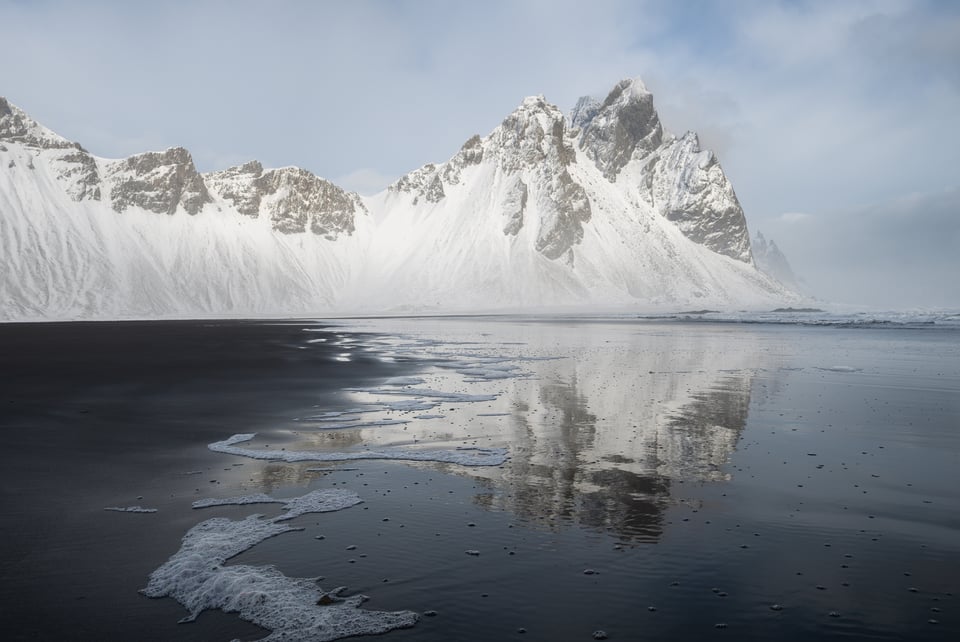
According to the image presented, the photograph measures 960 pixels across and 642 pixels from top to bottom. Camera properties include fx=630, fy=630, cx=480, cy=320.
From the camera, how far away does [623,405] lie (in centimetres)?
1994

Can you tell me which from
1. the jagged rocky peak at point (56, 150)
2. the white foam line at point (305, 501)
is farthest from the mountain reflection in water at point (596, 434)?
the jagged rocky peak at point (56, 150)

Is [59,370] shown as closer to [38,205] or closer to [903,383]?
[903,383]

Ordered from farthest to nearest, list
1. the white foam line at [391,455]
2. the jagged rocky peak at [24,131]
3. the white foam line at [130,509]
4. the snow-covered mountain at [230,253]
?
the jagged rocky peak at [24,131] → the snow-covered mountain at [230,253] → the white foam line at [391,455] → the white foam line at [130,509]

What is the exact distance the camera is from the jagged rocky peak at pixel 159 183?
17509cm

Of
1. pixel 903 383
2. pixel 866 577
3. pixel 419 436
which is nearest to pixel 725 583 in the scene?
pixel 866 577

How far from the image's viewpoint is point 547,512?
31.4ft

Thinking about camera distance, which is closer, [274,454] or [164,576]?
[164,576]

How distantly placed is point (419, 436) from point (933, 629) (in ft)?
36.5

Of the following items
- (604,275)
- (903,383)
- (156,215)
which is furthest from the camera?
(604,275)

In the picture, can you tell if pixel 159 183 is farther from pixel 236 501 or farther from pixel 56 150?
pixel 236 501

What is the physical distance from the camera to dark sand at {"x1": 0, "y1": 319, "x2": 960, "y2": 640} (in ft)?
21.3

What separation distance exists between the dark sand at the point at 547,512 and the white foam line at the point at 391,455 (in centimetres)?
44

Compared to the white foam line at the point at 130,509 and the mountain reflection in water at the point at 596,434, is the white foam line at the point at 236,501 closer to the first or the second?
the white foam line at the point at 130,509

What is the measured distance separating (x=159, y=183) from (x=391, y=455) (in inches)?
7569
